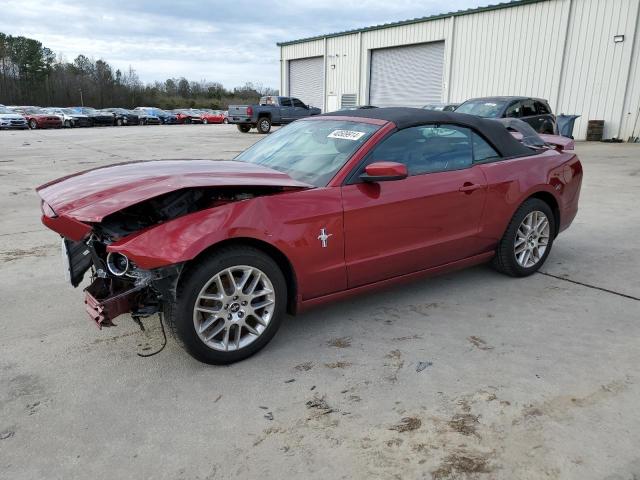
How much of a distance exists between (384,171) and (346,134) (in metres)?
0.66

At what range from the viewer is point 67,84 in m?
71.1

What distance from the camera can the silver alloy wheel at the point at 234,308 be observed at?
292 centimetres

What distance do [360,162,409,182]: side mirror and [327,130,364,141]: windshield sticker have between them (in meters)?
0.43

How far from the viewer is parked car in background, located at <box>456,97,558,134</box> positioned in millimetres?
13227

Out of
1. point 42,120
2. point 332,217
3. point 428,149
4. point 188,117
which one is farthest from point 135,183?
point 188,117

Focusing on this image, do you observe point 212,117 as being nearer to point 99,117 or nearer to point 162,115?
point 162,115

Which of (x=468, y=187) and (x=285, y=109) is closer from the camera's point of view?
Result: (x=468, y=187)

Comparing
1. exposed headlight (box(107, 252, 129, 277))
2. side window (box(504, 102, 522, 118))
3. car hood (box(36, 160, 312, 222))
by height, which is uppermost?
side window (box(504, 102, 522, 118))

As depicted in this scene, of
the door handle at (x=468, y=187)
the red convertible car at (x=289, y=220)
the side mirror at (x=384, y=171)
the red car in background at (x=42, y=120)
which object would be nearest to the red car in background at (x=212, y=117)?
the red car in background at (x=42, y=120)

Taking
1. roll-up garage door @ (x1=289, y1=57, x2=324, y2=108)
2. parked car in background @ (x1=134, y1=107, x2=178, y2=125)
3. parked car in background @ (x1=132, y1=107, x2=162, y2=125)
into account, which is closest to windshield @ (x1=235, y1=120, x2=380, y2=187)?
roll-up garage door @ (x1=289, y1=57, x2=324, y2=108)

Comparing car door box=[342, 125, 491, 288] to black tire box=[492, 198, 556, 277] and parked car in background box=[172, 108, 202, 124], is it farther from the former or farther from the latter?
parked car in background box=[172, 108, 202, 124]

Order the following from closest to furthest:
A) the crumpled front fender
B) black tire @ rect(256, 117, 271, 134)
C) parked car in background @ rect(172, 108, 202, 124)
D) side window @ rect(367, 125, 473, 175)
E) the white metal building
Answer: the crumpled front fender < side window @ rect(367, 125, 473, 175) < the white metal building < black tire @ rect(256, 117, 271, 134) < parked car in background @ rect(172, 108, 202, 124)

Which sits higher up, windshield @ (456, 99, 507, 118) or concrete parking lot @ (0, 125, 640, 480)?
windshield @ (456, 99, 507, 118)

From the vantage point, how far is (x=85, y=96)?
234 feet
